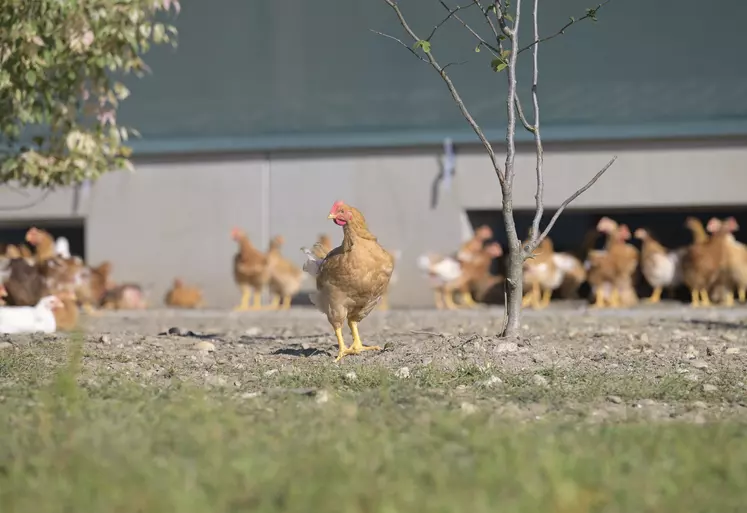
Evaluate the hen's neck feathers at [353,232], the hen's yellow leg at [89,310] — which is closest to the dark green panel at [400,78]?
the hen's yellow leg at [89,310]

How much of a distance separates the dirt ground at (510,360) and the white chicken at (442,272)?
3432 mm

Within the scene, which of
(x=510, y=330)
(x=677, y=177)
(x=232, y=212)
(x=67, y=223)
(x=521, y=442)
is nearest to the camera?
(x=521, y=442)

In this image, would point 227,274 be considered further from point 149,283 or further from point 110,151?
point 110,151

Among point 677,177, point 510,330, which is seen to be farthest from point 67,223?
point 510,330

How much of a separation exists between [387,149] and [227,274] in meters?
2.79

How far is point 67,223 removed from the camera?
1545cm

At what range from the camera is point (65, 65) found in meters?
7.50

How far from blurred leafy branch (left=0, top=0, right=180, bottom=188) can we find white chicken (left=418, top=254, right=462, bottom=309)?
5018 mm

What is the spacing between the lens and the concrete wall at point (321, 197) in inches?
520

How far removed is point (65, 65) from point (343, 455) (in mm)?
5008

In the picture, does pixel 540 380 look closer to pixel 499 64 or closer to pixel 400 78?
pixel 499 64

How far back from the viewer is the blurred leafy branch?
682 centimetres

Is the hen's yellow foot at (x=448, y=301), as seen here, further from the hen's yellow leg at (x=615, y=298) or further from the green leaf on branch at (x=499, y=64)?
the green leaf on branch at (x=499, y=64)

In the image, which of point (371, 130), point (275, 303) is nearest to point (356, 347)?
point (275, 303)
